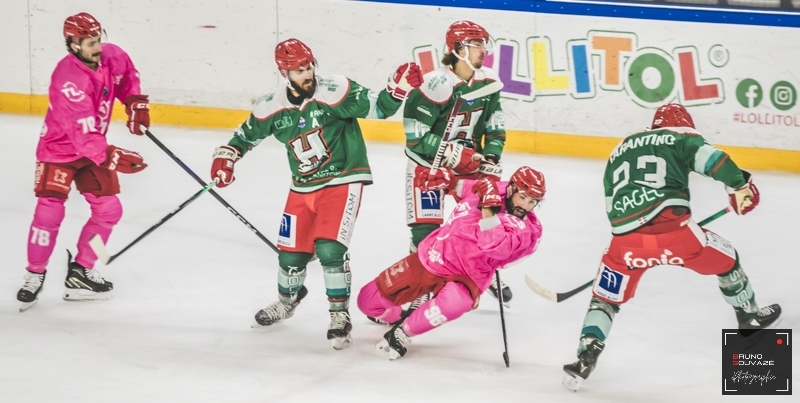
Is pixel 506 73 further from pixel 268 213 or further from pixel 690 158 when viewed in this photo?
pixel 690 158

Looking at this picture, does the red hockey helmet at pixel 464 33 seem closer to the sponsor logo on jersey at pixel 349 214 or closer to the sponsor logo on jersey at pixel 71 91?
the sponsor logo on jersey at pixel 349 214

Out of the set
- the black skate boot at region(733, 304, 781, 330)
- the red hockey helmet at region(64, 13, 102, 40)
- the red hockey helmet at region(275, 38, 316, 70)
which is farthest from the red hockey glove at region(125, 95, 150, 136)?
the black skate boot at region(733, 304, 781, 330)

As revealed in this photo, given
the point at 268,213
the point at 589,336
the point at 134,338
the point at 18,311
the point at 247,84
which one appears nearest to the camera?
the point at 589,336

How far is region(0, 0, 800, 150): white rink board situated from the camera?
757 centimetres

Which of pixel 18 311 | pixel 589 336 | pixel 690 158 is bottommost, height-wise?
pixel 18 311

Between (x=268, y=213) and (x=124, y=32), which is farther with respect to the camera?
(x=124, y=32)

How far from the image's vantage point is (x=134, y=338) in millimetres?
4711

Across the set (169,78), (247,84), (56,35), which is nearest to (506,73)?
(247,84)

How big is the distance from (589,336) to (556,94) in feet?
13.5

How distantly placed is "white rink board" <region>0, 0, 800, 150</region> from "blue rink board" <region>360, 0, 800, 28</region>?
1.8 inches

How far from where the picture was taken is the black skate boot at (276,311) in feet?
15.8

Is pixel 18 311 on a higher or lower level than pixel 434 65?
lower

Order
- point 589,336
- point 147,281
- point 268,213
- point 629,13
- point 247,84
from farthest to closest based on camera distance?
point 247,84 < point 629,13 < point 268,213 < point 147,281 < point 589,336

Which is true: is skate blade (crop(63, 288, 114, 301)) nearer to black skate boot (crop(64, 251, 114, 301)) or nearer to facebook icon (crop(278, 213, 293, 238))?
black skate boot (crop(64, 251, 114, 301))
